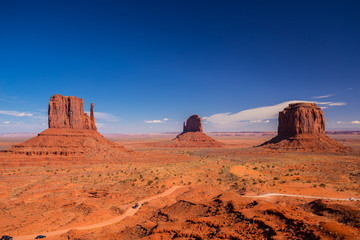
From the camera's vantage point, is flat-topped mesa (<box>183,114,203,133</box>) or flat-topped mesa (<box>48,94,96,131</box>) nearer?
flat-topped mesa (<box>48,94,96,131</box>)

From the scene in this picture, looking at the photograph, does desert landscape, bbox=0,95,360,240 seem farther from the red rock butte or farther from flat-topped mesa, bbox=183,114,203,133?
flat-topped mesa, bbox=183,114,203,133

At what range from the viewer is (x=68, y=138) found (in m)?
50.0

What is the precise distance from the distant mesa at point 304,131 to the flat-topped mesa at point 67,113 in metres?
65.1

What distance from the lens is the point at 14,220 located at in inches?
603

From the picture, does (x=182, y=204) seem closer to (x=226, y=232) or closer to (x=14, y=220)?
(x=226, y=232)

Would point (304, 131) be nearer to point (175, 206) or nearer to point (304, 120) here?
point (304, 120)

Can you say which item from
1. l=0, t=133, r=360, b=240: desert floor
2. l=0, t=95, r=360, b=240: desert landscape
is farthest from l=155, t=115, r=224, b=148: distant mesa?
l=0, t=133, r=360, b=240: desert floor

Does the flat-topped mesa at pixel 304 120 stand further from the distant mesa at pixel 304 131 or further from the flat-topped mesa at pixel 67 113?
the flat-topped mesa at pixel 67 113

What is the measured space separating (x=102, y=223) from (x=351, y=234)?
14841mm

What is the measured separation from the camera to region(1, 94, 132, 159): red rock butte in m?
45.3

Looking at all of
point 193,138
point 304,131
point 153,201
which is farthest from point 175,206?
point 193,138

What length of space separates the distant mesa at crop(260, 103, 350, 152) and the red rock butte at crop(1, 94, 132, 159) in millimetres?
57594

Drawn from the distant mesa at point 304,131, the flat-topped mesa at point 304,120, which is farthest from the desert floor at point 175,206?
the flat-topped mesa at point 304,120

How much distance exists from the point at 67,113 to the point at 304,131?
82154 millimetres
